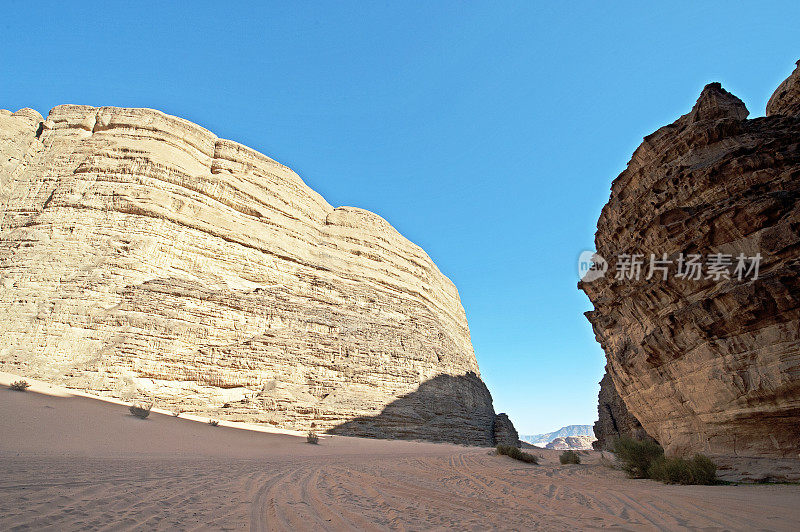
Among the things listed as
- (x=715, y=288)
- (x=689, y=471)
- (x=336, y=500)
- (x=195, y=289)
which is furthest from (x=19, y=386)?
(x=715, y=288)

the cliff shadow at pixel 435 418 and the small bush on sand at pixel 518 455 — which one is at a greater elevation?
the cliff shadow at pixel 435 418

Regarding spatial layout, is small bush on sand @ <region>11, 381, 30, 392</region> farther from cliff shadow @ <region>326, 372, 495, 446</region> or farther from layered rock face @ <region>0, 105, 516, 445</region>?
cliff shadow @ <region>326, 372, 495, 446</region>

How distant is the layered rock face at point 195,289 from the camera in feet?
63.0

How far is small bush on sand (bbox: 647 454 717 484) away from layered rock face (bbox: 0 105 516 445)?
54.8 ft

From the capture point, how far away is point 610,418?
2066 centimetres

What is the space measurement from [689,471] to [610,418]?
56.3ft

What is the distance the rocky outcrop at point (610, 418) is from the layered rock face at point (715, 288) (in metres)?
9.74

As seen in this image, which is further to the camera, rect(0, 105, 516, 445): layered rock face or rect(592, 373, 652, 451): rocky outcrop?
rect(0, 105, 516, 445): layered rock face

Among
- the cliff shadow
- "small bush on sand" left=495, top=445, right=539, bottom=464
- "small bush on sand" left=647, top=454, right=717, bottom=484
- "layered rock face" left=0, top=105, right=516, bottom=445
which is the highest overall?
"layered rock face" left=0, top=105, right=516, bottom=445

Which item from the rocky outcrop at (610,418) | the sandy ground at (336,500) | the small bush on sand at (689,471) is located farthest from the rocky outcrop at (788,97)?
the rocky outcrop at (610,418)

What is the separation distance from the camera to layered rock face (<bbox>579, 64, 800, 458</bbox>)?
245 inches

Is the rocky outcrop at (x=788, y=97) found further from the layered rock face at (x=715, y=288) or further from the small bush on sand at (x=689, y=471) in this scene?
the small bush on sand at (x=689, y=471)

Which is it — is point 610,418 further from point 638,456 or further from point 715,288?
point 715,288

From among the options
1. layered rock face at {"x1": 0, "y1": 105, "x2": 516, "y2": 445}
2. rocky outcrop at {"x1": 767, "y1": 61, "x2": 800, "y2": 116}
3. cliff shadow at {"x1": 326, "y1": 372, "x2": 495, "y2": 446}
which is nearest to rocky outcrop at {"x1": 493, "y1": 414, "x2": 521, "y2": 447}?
cliff shadow at {"x1": 326, "y1": 372, "x2": 495, "y2": 446}
